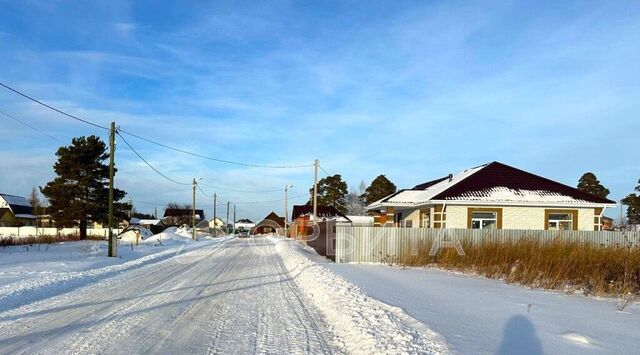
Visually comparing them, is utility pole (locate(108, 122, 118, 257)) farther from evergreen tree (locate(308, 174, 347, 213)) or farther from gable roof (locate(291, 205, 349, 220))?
evergreen tree (locate(308, 174, 347, 213))

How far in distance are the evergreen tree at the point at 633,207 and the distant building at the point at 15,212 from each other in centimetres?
8272

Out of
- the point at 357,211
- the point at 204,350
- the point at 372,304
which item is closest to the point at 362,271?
the point at 372,304

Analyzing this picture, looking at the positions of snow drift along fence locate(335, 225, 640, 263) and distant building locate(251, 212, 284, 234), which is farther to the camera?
distant building locate(251, 212, 284, 234)

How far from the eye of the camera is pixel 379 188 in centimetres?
7931

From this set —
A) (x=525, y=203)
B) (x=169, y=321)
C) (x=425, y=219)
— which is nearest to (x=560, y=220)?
(x=525, y=203)

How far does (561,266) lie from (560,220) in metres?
13.7

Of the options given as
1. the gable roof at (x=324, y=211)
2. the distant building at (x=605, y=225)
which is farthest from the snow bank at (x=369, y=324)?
the gable roof at (x=324, y=211)

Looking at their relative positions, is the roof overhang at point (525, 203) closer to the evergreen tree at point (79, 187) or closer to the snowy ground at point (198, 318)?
the snowy ground at point (198, 318)

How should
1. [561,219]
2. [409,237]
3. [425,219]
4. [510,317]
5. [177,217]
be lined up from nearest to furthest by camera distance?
[510,317] → [409,237] → [561,219] → [425,219] → [177,217]

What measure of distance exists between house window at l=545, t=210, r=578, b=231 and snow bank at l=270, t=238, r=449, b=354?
1792cm

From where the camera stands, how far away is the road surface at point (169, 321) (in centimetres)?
727

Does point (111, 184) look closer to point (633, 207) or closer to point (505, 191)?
point (505, 191)

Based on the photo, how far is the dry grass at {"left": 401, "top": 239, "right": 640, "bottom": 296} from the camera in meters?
13.9

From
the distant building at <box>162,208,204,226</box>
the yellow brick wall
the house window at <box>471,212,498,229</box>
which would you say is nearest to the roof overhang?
the yellow brick wall
